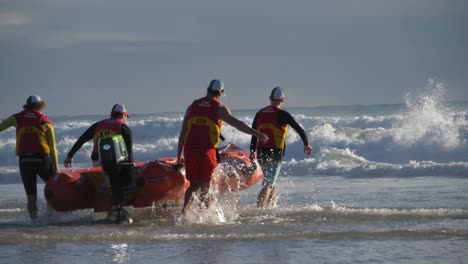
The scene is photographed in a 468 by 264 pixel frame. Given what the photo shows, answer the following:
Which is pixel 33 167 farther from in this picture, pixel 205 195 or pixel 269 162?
pixel 269 162

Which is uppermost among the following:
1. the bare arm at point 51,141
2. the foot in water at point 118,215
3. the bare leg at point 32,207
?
the bare arm at point 51,141

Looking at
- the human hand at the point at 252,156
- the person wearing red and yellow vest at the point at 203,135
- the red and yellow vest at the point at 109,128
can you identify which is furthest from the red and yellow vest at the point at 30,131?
the human hand at the point at 252,156

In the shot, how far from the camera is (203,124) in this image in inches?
376

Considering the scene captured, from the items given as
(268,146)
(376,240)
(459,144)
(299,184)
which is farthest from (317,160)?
(376,240)

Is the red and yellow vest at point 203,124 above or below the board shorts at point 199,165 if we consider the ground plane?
above

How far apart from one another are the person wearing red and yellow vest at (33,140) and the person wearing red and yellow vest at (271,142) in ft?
8.74

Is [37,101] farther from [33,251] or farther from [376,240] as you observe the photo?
[376,240]

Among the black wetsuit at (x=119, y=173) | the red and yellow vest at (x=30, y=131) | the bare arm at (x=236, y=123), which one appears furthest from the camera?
the red and yellow vest at (x=30, y=131)

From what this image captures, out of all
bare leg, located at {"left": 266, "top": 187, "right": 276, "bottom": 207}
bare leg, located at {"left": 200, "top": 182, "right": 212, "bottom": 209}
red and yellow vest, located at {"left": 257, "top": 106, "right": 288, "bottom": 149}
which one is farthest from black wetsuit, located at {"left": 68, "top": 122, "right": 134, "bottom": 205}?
bare leg, located at {"left": 266, "top": 187, "right": 276, "bottom": 207}

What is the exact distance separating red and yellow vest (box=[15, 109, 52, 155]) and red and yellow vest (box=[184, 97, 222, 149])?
2000mm

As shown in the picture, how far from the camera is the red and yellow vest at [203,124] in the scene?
31.2 ft

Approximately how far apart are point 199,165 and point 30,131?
2308mm

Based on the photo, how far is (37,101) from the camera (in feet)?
33.9

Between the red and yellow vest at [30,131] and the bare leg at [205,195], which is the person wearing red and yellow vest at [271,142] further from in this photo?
the red and yellow vest at [30,131]
